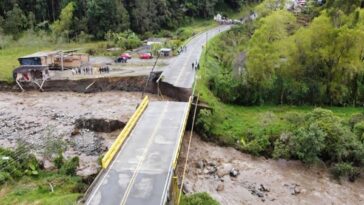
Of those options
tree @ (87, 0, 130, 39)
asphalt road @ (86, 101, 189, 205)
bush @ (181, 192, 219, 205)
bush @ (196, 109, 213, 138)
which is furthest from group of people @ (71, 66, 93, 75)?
bush @ (181, 192, 219, 205)

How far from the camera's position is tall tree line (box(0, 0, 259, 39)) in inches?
3076

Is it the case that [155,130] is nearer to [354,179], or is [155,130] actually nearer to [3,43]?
[354,179]

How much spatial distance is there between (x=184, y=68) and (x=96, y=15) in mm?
36046

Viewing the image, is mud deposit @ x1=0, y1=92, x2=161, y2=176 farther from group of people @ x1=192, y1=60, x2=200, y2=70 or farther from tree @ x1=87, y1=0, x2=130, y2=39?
tree @ x1=87, y1=0, x2=130, y2=39

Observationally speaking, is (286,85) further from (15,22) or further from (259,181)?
(15,22)

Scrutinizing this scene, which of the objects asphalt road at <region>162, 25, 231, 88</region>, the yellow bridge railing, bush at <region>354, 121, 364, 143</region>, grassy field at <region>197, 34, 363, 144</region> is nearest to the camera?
Result: the yellow bridge railing

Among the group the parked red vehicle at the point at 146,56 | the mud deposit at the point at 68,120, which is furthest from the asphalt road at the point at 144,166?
the parked red vehicle at the point at 146,56

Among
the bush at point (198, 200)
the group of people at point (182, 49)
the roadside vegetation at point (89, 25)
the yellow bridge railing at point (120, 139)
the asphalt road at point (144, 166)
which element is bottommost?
the bush at point (198, 200)

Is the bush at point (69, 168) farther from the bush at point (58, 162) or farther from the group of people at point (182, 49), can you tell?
the group of people at point (182, 49)

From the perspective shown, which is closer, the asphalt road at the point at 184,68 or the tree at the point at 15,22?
the asphalt road at the point at 184,68

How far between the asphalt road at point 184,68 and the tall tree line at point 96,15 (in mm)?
18235

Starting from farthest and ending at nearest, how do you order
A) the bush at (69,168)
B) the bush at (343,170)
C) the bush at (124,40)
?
the bush at (124,40) → the bush at (343,170) → the bush at (69,168)

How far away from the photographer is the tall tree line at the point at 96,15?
7812 centimetres

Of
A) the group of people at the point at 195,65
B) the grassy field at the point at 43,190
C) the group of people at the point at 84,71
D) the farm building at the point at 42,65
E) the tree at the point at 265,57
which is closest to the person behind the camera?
the grassy field at the point at 43,190
